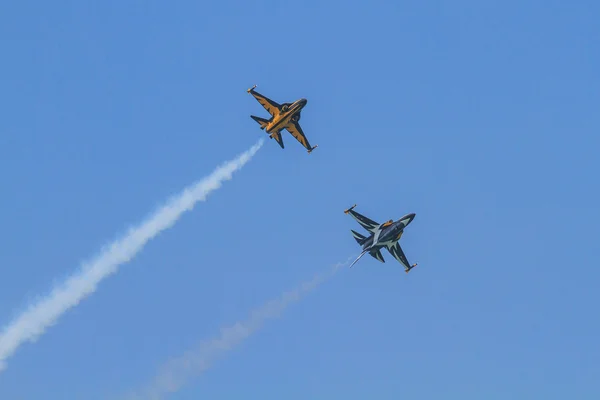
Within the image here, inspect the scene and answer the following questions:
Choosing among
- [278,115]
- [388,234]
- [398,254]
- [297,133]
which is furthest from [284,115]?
[398,254]

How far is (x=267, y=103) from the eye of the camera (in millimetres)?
174000

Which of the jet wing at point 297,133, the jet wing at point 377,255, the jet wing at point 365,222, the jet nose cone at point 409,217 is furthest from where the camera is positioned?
the jet wing at point 297,133

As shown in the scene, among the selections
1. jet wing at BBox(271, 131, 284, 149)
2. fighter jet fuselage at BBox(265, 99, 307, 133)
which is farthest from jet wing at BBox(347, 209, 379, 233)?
fighter jet fuselage at BBox(265, 99, 307, 133)

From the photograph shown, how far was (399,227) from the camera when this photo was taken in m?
164

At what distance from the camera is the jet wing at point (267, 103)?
569 ft

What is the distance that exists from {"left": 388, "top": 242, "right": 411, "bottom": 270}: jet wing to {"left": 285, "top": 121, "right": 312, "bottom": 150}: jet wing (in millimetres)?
22171

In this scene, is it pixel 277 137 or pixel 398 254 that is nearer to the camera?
pixel 398 254

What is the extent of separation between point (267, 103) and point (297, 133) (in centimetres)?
792

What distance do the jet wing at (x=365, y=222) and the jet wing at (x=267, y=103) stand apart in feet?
65.3

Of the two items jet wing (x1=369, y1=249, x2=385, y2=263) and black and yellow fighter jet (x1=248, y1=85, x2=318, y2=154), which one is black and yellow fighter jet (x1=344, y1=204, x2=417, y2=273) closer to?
jet wing (x1=369, y1=249, x2=385, y2=263)

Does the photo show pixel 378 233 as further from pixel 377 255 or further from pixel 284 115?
pixel 284 115

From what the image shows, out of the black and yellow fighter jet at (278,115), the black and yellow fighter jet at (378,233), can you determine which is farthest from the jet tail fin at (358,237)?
the black and yellow fighter jet at (278,115)

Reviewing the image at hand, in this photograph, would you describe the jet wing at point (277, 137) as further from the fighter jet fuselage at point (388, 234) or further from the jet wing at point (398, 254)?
the jet wing at point (398, 254)

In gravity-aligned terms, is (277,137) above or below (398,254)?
above
